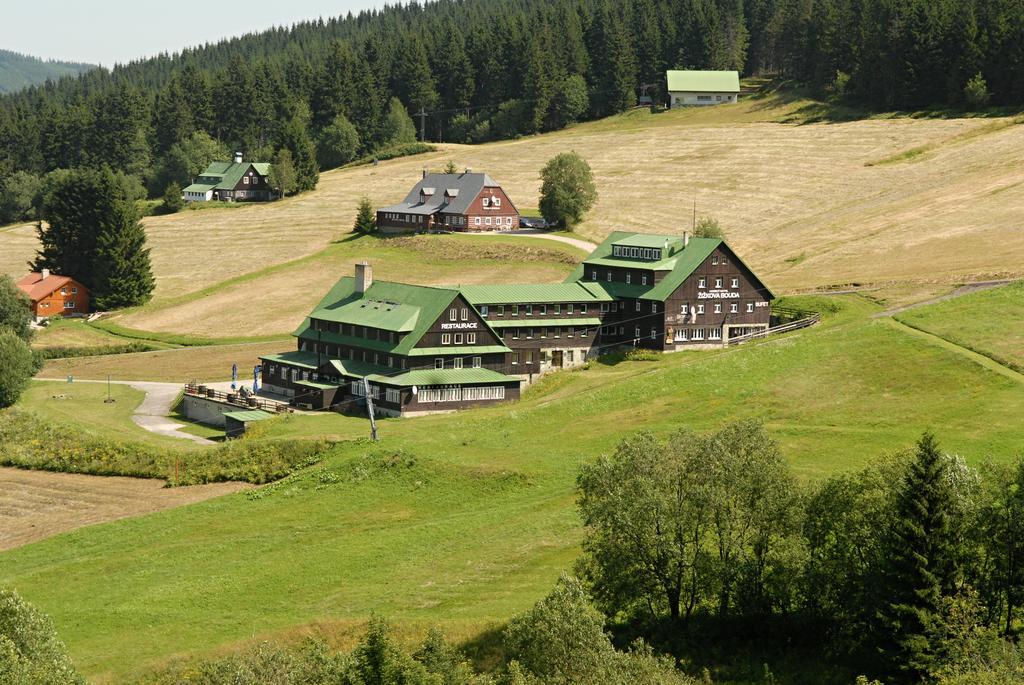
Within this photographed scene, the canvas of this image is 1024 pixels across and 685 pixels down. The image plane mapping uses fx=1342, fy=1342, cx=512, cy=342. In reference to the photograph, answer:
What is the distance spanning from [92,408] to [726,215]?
79.9 m

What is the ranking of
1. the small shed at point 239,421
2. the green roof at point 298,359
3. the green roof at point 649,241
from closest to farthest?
the small shed at point 239,421 → the green roof at point 298,359 → the green roof at point 649,241

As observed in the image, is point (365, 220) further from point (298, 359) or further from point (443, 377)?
point (443, 377)

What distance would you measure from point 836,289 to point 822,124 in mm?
81407

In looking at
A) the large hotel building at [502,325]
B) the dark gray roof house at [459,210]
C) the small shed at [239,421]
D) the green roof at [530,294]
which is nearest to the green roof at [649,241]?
the large hotel building at [502,325]

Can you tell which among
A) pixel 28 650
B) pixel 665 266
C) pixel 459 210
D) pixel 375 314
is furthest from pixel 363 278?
pixel 28 650

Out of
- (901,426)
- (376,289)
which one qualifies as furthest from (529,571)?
(376,289)

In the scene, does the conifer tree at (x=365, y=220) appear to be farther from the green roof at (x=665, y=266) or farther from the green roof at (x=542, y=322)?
the green roof at (x=542, y=322)

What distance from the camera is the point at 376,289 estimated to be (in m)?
99.8

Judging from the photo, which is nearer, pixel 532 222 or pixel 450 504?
pixel 450 504

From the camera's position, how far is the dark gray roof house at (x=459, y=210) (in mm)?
155875

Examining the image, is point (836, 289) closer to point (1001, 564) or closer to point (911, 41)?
point (1001, 564)

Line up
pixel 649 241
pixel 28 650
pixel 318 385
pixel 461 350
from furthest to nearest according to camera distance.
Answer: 1. pixel 649 241
2. pixel 461 350
3. pixel 318 385
4. pixel 28 650

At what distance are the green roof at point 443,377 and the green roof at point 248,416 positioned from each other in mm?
7365

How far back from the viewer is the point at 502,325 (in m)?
97.1
